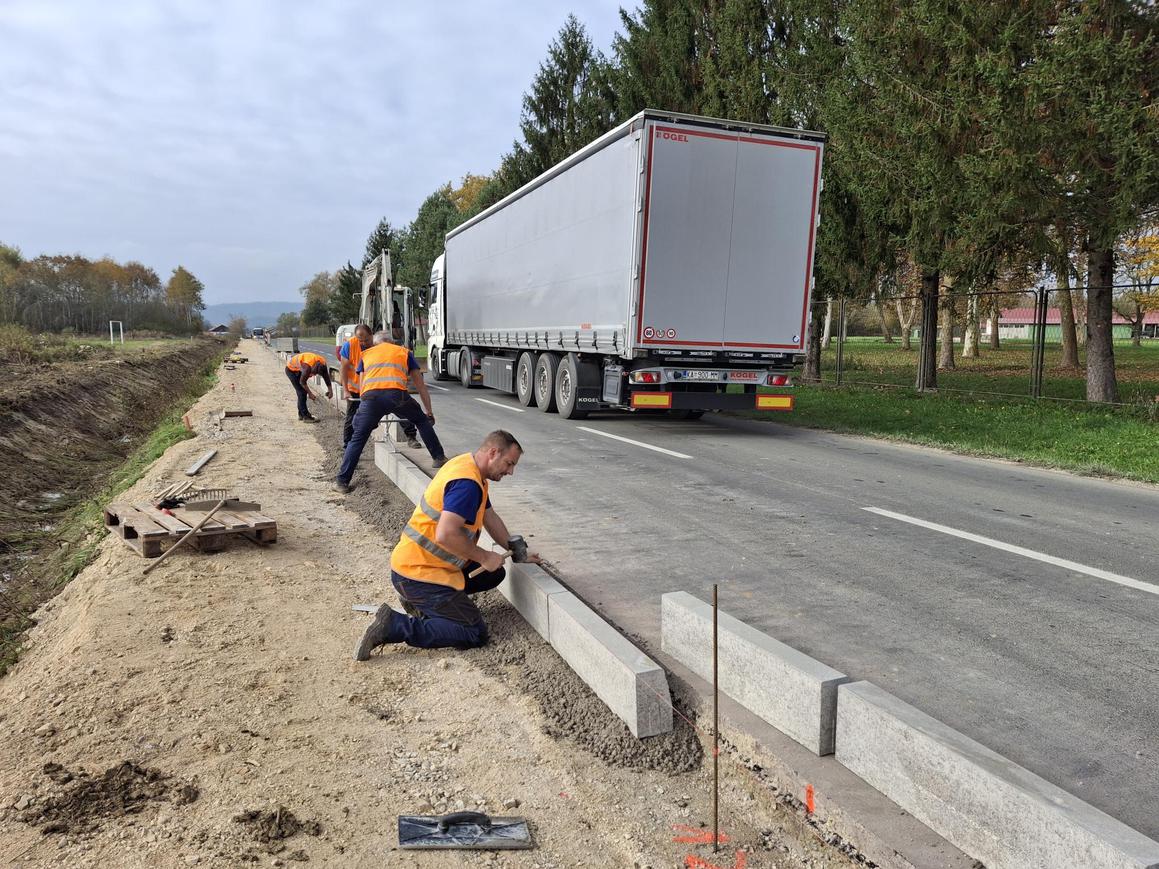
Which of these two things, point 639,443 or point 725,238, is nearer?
point 639,443

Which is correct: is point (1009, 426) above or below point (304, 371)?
below

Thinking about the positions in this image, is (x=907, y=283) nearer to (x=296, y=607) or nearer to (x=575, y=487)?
(x=575, y=487)

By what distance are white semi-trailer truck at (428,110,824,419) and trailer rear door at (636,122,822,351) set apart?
0.05ft

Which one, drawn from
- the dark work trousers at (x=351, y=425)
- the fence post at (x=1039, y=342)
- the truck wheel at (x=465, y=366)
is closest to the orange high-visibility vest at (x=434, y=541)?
the dark work trousers at (x=351, y=425)

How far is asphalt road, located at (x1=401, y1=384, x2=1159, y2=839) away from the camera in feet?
11.1

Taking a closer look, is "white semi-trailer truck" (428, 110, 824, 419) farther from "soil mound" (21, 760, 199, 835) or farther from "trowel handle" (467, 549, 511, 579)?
"soil mound" (21, 760, 199, 835)

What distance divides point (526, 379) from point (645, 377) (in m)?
4.82

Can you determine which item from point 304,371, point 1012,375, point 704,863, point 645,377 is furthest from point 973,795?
point 1012,375

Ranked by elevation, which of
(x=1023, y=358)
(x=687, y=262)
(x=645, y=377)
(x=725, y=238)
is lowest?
(x=645, y=377)

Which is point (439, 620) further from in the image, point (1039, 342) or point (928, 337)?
point (928, 337)

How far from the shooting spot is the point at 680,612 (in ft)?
12.5

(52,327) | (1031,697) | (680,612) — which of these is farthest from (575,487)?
(52,327)

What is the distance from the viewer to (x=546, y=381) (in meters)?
14.9

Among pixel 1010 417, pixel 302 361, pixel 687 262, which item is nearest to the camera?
pixel 687 262
